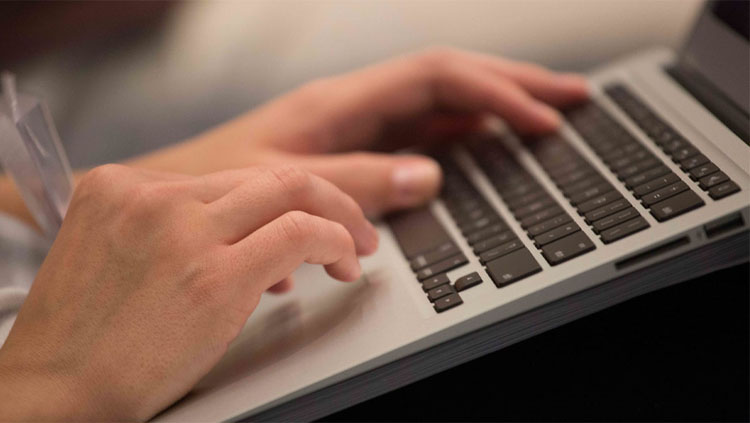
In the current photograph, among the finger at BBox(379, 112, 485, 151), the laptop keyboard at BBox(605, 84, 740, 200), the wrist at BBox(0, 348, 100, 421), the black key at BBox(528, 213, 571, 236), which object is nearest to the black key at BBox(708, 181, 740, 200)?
the laptop keyboard at BBox(605, 84, 740, 200)

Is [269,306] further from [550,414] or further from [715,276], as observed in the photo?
[715,276]

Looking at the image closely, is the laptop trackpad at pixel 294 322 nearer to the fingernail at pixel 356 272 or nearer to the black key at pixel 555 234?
the fingernail at pixel 356 272

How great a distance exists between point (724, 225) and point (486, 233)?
7.0 inches

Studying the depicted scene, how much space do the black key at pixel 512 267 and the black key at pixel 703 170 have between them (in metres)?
0.14

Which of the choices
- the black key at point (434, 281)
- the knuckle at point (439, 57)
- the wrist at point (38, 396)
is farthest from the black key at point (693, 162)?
the wrist at point (38, 396)

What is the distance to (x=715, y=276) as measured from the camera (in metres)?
0.51

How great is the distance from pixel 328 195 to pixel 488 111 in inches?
11.2

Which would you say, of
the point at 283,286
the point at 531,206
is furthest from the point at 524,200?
the point at 283,286

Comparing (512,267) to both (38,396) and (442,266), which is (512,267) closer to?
(442,266)

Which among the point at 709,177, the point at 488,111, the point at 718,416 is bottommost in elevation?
the point at 718,416

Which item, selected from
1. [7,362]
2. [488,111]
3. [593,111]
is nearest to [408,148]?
[488,111]

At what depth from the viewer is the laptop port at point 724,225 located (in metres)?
0.47

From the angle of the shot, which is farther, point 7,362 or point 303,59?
point 303,59

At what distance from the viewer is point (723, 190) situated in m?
0.48
